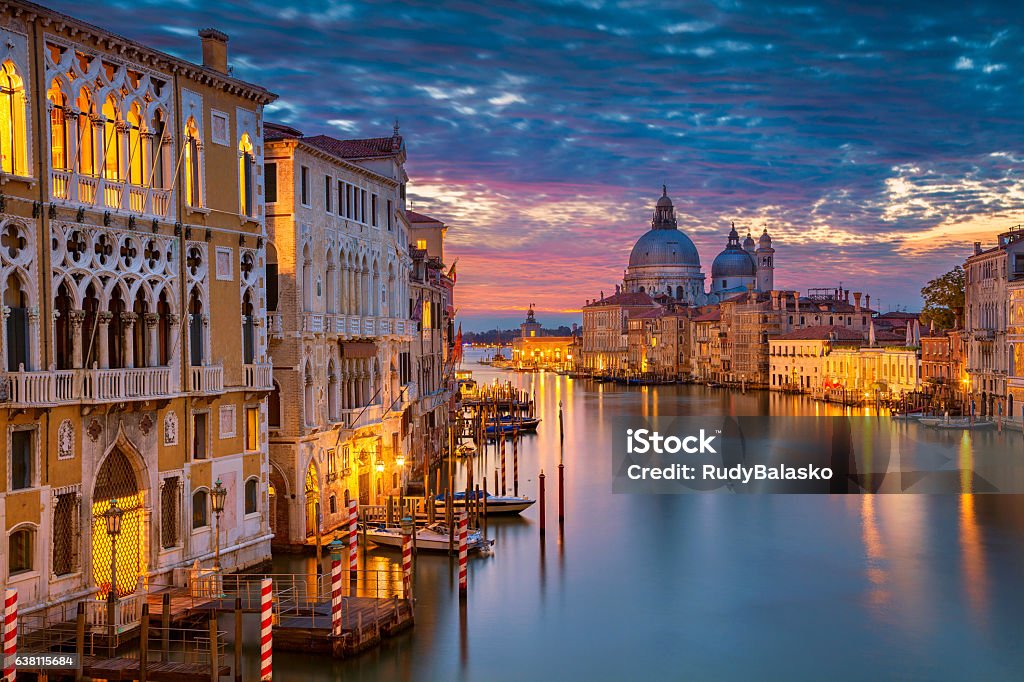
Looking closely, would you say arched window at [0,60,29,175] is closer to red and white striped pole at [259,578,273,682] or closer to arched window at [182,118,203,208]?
arched window at [182,118,203,208]

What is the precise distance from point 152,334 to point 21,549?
9.56ft

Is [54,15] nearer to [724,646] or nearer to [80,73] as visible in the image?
[80,73]

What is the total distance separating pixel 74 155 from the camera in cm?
1220

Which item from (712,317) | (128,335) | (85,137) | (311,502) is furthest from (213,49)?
(712,317)

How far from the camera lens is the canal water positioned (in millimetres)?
13242

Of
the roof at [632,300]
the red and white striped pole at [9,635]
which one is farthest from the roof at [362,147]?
the roof at [632,300]

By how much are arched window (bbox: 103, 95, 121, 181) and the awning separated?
6587 mm

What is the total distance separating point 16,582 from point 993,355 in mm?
37853

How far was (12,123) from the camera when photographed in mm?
11461

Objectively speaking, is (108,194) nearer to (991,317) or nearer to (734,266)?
(991,317)

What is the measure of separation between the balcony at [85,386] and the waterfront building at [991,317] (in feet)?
110

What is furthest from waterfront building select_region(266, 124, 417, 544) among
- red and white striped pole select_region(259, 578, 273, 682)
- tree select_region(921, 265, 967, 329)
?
tree select_region(921, 265, 967, 329)

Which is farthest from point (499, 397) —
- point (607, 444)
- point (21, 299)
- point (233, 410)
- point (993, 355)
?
point (21, 299)

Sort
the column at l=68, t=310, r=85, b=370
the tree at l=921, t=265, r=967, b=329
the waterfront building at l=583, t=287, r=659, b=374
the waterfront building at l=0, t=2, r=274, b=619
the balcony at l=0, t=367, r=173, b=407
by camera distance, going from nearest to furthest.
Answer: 1. the balcony at l=0, t=367, r=173, b=407
2. the waterfront building at l=0, t=2, r=274, b=619
3. the column at l=68, t=310, r=85, b=370
4. the tree at l=921, t=265, r=967, b=329
5. the waterfront building at l=583, t=287, r=659, b=374
